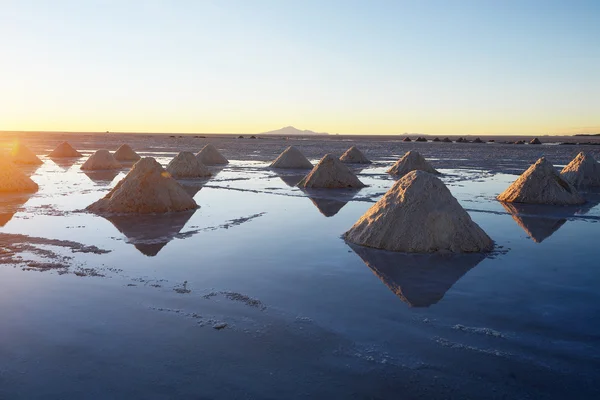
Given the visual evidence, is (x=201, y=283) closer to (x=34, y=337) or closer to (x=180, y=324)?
(x=180, y=324)

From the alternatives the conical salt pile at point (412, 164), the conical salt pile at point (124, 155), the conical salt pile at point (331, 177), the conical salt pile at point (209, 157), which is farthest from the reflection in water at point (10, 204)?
the conical salt pile at point (124, 155)

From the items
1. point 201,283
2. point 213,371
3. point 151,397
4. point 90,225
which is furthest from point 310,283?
point 90,225

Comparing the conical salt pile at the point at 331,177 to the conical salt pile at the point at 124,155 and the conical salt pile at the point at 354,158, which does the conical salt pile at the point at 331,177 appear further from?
the conical salt pile at the point at 124,155

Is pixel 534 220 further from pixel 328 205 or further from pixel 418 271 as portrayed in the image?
pixel 418 271

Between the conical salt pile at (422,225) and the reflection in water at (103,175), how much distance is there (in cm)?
1638

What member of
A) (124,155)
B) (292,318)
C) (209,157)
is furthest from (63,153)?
(292,318)

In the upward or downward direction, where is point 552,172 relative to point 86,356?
upward

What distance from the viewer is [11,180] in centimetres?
1934

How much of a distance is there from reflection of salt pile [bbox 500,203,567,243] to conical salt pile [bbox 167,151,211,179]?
619 inches

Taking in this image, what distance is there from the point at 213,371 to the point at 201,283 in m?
3.06

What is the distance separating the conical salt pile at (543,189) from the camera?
672 inches

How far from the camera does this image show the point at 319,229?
41.7 ft

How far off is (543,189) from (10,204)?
1803cm

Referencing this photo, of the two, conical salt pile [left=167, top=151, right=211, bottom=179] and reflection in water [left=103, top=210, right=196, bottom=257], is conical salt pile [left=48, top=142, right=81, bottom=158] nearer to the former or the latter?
conical salt pile [left=167, top=151, right=211, bottom=179]
